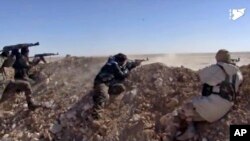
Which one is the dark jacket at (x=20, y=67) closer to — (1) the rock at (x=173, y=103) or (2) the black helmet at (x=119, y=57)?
(2) the black helmet at (x=119, y=57)

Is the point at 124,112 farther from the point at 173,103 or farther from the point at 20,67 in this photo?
the point at 20,67

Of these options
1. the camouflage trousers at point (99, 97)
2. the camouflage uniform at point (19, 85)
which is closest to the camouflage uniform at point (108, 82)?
the camouflage trousers at point (99, 97)

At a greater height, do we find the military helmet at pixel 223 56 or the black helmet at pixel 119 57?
the military helmet at pixel 223 56

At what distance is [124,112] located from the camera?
8.30m

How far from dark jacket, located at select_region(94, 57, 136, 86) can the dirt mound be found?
13.4 inches

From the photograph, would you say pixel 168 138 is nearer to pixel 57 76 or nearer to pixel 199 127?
pixel 199 127

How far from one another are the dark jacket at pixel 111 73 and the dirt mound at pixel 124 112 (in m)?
0.34

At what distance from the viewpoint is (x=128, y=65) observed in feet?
31.6

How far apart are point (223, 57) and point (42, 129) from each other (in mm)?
4213

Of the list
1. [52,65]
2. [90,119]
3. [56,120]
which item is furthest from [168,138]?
[52,65]

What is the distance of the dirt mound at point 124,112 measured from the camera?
7.31m

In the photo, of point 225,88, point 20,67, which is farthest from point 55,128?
point 225,88

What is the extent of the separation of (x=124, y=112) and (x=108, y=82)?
79cm

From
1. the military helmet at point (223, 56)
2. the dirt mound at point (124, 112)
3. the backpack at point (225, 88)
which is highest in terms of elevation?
the military helmet at point (223, 56)
